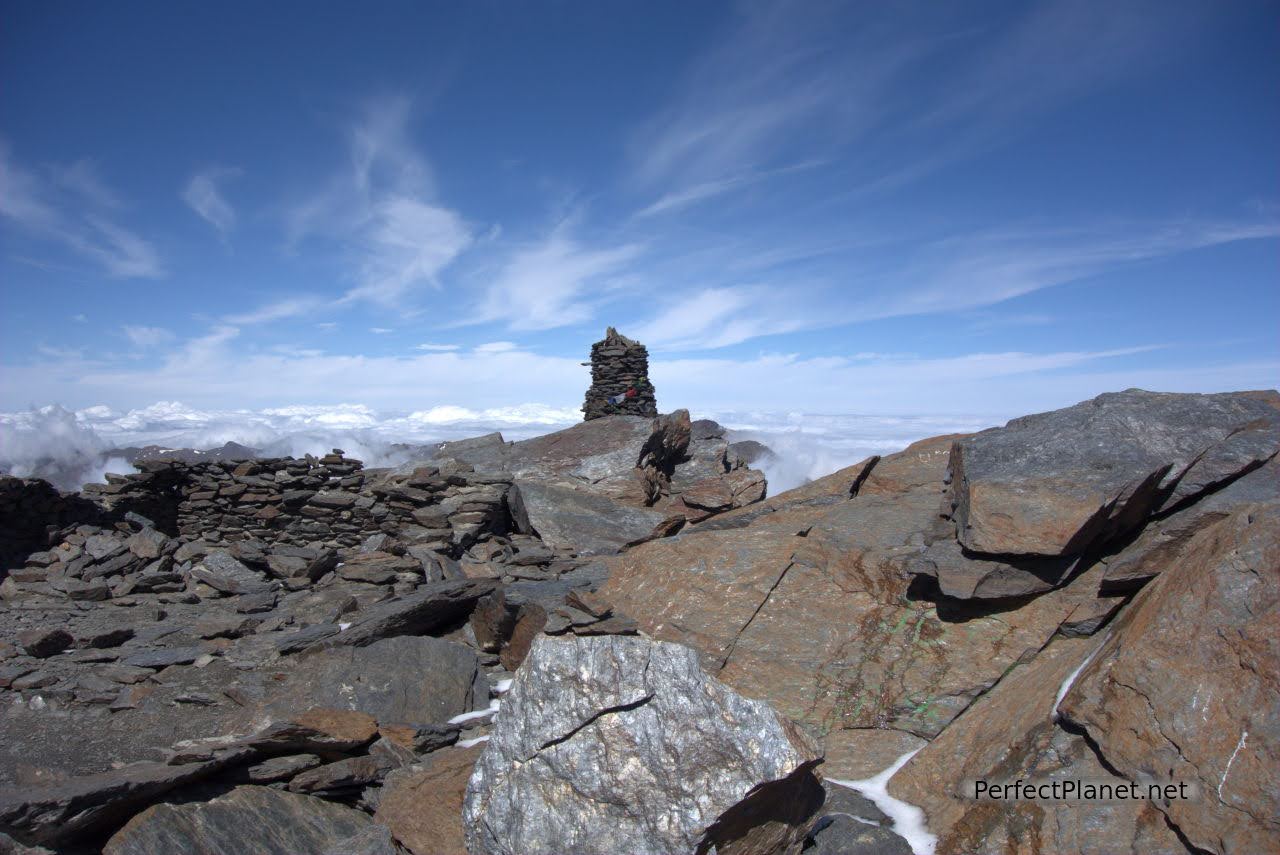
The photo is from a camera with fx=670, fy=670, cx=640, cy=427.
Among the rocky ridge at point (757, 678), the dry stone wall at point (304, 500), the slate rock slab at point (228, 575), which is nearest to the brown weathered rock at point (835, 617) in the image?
the rocky ridge at point (757, 678)

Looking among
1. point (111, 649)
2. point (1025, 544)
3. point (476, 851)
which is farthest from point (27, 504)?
point (1025, 544)

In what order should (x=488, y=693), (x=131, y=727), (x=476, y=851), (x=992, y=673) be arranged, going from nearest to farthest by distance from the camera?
(x=476, y=851) < (x=992, y=673) < (x=131, y=727) < (x=488, y=693)

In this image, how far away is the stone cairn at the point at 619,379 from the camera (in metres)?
22.9

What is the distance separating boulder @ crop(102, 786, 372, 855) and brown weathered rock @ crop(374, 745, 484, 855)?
26 centimetres

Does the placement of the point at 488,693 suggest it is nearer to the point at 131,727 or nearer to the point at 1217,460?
the point at 131,727

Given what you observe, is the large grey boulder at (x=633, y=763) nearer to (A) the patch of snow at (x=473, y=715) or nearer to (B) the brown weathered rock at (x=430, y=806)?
(B) the brown weathered rock at (x=430, y=806)

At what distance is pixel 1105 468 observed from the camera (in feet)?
19.9

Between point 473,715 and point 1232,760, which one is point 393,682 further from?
point 1232,760

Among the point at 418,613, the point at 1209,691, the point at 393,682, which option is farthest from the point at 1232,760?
the point at 418,613

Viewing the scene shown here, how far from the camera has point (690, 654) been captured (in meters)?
4.13

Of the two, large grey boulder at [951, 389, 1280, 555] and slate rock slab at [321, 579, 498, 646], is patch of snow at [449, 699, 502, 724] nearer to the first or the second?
slate rock slab at [321, 579, 498, 646]

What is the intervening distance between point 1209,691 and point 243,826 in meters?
6.24

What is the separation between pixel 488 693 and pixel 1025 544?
556 centimetres

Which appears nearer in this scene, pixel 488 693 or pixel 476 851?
pixel 476 851
